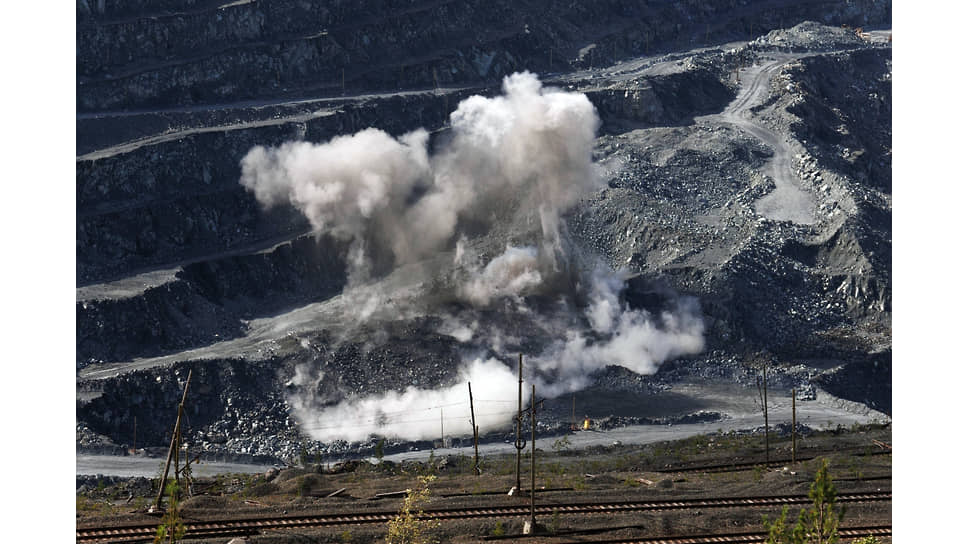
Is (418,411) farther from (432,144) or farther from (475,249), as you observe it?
(432,144)

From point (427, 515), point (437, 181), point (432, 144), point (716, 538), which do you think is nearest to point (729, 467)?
point (716, 538)

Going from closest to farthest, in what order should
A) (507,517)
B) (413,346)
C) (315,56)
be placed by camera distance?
(507,517) < (413,346) < (315,56)

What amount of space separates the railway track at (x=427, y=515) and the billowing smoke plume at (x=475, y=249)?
28.0 meters

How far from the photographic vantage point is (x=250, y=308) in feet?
313

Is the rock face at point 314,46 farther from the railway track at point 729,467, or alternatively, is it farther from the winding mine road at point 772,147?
the railway track at point 729,467

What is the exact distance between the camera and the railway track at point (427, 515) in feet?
153

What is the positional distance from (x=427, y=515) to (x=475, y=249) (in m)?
50.3

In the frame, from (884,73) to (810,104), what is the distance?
23.9 meters

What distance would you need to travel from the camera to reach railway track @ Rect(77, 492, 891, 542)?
4675 cm

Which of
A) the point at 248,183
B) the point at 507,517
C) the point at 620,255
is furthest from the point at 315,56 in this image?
the point at 507,517

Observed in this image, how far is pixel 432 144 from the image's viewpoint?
113438mm

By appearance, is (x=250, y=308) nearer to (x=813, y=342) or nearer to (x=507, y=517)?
(x=813, y=342)

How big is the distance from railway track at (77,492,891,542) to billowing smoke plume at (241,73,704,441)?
91.7ft

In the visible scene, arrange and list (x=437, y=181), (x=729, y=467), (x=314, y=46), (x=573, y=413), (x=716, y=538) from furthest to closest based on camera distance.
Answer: (x=314, y=46)
(x=437, y=181)
(x=573, y=413)
(x=729, y=467)
(x=716, y=538)
